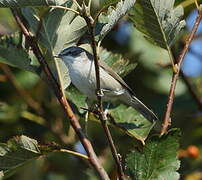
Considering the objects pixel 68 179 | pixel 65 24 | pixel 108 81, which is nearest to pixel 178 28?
pixel 65 24

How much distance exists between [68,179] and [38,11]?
1.76 metres

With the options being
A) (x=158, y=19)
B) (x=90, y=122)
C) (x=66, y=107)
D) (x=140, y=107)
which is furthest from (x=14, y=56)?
(x=90, y=122)

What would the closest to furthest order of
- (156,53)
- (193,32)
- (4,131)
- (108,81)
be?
(193,32) → (108,81) → (4,131) → (156,53)

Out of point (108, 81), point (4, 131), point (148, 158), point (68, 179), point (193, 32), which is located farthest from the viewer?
point (4, 131)

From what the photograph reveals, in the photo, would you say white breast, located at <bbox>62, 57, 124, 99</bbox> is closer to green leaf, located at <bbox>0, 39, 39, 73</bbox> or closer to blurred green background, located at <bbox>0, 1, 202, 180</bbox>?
blurred green background, located at <bbox>0, 1, 202, 180</bbox>

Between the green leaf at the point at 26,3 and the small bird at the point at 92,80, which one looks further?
the small bird at the point at 92,80

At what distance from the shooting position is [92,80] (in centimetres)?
331

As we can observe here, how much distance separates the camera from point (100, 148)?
4.30 meters

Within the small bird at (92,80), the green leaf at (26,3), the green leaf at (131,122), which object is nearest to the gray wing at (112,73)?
the small bird at (92,80)

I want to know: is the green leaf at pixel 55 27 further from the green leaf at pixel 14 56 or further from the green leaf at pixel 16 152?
the green leaf at pixel 16 152

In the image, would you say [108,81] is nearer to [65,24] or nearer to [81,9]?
[65,24]

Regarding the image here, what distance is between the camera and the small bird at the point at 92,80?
Result: 10.3ft

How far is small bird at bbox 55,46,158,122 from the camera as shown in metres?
3.13

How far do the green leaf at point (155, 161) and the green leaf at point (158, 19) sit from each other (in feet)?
2.00
